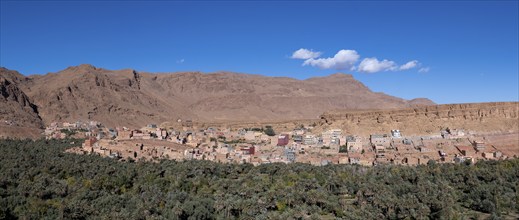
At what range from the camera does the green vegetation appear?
1030 inches

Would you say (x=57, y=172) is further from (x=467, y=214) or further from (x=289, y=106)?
(x=289, y=106)

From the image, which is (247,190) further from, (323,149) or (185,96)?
(185,96)

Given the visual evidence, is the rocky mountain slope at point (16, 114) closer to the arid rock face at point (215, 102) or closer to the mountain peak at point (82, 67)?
the arid rock face at point (215, 102)

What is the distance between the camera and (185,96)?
15200 centimetres

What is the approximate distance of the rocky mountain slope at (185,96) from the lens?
336 ft

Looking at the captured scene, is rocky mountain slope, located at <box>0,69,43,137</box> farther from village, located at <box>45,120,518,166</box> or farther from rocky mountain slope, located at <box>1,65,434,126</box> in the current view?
village, located at <box>45,120,518,166</box>

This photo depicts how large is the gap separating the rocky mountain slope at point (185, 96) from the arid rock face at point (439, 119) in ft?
154

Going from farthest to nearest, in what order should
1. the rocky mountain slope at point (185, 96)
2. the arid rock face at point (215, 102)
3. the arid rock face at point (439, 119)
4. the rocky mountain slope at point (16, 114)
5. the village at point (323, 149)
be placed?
1. the rocky mountain slope at point (185, 96)
2. the rocky mountain slope at point (16, 114)
3. the arid rock face at point (215, 102)
4. the arid rock face at point (439, 119)
5. the village at point (323, 149)

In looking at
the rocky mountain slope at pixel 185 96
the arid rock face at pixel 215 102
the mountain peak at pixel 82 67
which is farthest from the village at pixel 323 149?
the mountain peak at pixel 82 67

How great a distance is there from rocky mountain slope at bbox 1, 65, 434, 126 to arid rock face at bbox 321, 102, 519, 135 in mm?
47033

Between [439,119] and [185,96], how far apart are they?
100268 mm

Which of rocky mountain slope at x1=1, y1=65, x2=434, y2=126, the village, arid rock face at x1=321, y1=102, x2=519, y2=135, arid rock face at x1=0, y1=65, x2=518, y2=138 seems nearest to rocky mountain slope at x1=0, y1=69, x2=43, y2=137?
arid rock face at x1=0, y1=65, x2=518, y2=138

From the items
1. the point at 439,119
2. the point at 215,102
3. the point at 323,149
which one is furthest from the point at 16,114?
the point at 439,119

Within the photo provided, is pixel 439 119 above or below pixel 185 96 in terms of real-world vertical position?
below
